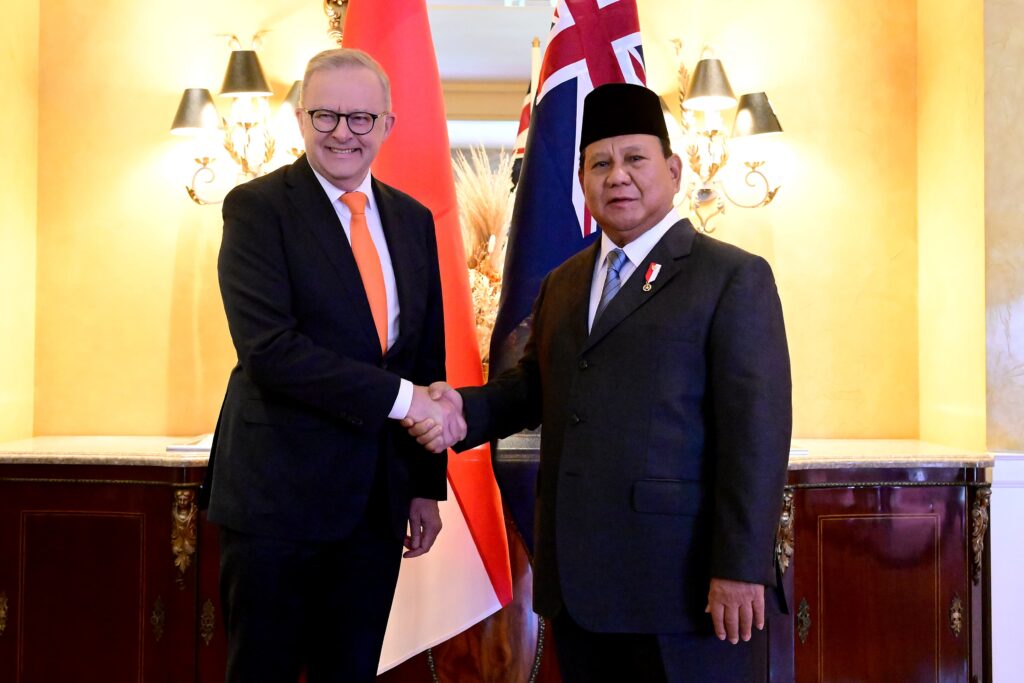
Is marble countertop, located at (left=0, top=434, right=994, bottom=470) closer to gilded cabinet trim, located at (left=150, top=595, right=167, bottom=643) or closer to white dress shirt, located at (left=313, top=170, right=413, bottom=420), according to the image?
gilded cabinet trim, located at (left=150, top=595, right=167, bottom=643)

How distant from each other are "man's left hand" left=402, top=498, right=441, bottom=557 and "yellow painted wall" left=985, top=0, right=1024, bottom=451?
191 centimetres

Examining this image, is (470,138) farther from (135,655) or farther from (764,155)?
(135,655)

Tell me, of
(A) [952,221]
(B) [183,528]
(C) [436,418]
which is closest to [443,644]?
(B) [183,528]

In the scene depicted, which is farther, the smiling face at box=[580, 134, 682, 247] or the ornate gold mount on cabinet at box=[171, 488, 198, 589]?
the ornate gold mount on cabinet at box=[171, 488, 198, 589]

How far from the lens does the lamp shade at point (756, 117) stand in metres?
3.13

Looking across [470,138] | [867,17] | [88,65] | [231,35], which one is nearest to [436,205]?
[470,138]

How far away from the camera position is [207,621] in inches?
107

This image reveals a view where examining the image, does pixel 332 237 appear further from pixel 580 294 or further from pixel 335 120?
pixel 580 294

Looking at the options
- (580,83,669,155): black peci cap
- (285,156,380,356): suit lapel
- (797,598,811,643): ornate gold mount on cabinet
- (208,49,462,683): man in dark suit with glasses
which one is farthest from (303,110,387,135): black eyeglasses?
(797,598,811,643): ornate gold mount on cabinet

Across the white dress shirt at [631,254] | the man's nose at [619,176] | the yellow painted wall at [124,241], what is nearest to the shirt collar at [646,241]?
the white dress shirt at [631,254]

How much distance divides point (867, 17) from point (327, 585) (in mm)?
2733

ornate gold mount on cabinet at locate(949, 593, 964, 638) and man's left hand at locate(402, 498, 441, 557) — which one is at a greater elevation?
man's left hand at locate(402, 498, 441, 557)

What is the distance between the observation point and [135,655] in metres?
2.75

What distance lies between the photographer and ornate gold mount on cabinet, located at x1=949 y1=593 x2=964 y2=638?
2.86 meters
